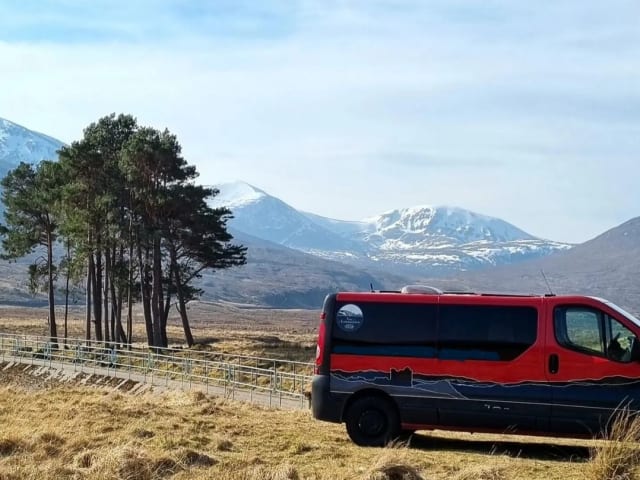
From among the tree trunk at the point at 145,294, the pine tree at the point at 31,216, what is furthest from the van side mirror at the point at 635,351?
the pine tree at the point at 31,216

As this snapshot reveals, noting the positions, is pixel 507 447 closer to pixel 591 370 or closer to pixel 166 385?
pixel 591 370

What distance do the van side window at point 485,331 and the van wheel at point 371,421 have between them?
3.67 feet

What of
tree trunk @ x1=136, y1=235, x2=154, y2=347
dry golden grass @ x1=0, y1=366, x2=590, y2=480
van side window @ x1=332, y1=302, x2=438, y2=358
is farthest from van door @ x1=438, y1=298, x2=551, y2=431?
tree trunk @ x1=136, y1=235, x2=154, y2=347

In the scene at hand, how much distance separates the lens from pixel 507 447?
11.3 meters

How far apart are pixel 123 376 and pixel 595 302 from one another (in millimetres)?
20598

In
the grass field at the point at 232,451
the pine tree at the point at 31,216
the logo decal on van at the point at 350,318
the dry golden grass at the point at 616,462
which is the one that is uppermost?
the pine tree at the point at 31,216

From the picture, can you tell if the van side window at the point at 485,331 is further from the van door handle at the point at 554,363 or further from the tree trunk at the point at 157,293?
the tree trunk at the point at 157,293

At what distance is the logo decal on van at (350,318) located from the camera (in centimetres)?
1148

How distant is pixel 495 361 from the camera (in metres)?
10.9

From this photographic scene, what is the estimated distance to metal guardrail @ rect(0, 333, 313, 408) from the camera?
21.8 m

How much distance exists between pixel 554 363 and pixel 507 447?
5.16 ft

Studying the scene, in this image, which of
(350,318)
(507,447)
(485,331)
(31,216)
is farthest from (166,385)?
(31,216)

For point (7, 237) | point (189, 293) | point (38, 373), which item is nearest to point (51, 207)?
point (7, 237)

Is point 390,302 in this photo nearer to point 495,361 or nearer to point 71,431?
point 495,361
